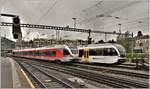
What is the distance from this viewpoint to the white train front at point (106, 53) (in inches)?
1257

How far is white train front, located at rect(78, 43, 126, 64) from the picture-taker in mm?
31922

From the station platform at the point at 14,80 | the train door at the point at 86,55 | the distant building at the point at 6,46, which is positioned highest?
the distant building at the point at 6,46

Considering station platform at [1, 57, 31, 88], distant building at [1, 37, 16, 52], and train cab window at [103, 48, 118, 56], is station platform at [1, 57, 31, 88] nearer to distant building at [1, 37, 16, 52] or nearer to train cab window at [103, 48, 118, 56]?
train cab window at [103, 48, 118, 56]

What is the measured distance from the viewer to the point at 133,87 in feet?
47.1

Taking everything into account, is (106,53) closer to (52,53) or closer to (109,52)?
(109,52)

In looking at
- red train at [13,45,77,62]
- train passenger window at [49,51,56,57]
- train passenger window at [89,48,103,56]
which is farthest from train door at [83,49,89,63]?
train passenger window at [49,51,56,57]

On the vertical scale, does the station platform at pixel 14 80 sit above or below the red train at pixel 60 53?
below

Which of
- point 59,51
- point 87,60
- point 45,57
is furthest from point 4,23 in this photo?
point 87,60

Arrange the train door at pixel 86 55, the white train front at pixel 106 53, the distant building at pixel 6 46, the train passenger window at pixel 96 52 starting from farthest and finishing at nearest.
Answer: the distant building at pixel 6 46 → the train door at pixel 86 55 → the train passenger window at pixel 96 52 → the white train front at pixel 106 53

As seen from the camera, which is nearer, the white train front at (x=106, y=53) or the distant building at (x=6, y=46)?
the white train front at (x=106, y=53)

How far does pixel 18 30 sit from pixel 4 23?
89.7 ft

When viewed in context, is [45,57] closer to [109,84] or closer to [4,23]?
[4,23]

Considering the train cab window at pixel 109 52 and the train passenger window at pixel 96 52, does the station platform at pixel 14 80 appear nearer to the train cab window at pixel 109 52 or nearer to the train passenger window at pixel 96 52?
the train cab window at pixel 109 52

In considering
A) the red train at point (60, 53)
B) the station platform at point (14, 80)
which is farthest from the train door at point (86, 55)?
the station platform at point (14, 80)
